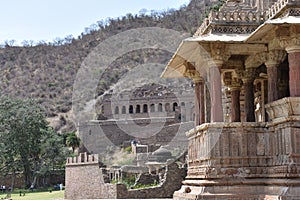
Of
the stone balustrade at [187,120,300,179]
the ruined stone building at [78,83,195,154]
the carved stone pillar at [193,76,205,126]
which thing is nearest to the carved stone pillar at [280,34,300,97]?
the stone balustrade at [187,120,300,179]

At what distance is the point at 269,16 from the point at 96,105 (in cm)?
6359

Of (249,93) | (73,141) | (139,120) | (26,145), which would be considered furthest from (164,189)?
(73,141)

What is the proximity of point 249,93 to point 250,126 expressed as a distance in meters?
2.38

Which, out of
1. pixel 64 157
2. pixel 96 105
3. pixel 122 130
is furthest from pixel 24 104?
pixel 96 105

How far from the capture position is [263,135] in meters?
13.2

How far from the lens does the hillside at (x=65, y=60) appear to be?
106m

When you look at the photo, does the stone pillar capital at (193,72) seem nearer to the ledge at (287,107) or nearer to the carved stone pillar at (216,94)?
the carved stone pillar at (216,94)

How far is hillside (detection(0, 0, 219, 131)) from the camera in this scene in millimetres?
106000

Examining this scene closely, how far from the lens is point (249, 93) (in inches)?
604

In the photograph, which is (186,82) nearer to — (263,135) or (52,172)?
A: (52,172)

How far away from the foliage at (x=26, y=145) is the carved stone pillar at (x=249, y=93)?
1438 inches

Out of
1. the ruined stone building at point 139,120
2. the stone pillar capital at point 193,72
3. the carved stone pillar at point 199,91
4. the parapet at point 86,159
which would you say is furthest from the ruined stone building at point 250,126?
the ruined stone building at point 139,120

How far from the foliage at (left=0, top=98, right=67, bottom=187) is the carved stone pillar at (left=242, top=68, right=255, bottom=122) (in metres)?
36.5

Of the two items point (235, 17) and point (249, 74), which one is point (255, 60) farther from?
point (235, 17)
